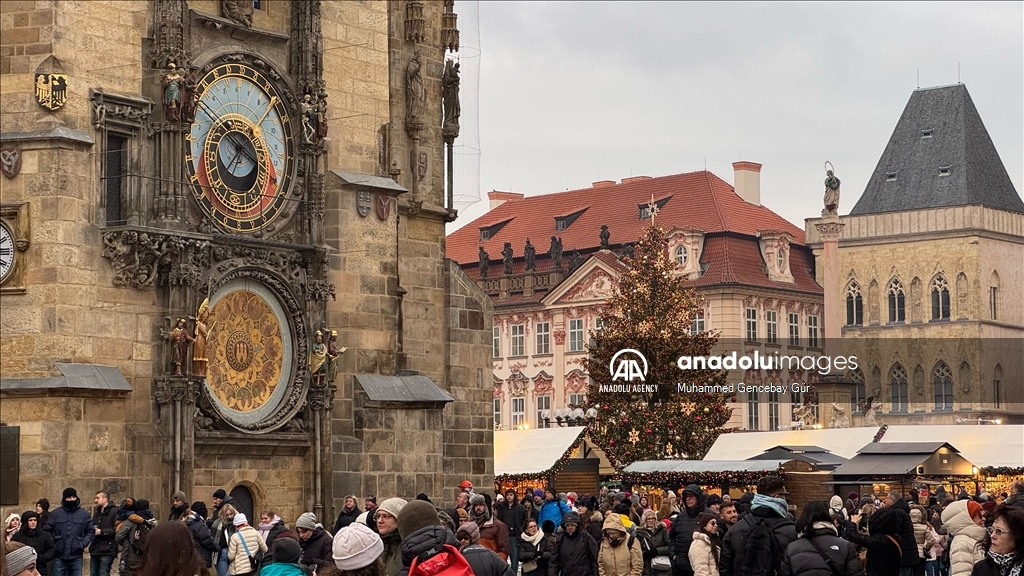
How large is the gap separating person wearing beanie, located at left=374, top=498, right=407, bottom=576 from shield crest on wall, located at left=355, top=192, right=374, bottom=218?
1740cm

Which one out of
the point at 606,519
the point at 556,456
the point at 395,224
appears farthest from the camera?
the point at 556,456

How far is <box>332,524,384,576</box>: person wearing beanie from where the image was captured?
884 centimetres

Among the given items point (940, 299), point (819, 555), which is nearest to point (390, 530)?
point (819, 555)

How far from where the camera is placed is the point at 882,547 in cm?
1557

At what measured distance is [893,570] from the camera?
15.6 m

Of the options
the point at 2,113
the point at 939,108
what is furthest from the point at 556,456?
the point at 939,108

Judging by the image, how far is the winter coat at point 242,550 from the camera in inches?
664

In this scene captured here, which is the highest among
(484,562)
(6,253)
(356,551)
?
(6,253)

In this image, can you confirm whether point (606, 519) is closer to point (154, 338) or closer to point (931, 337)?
point (154, 338)

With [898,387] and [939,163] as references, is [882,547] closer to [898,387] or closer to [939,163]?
[898,387]

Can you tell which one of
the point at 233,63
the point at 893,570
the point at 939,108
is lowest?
the point at 893,570

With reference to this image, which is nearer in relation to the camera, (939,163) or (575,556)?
(575,556)

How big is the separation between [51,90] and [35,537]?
6467 mm

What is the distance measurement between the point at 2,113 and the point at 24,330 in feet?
8.51
